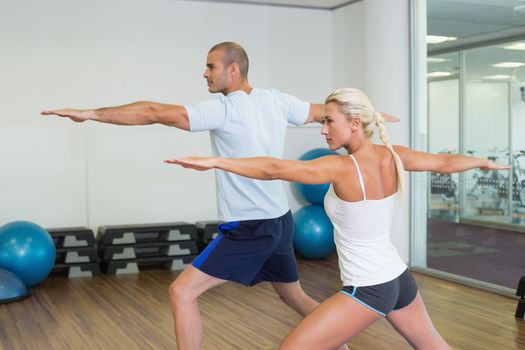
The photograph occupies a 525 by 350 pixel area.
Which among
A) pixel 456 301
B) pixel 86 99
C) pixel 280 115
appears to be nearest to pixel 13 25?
pixel 86 99

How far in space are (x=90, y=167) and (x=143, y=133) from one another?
2.01ft

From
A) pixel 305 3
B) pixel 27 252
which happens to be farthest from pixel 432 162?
pixel 305 3

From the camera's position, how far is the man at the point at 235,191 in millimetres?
2947

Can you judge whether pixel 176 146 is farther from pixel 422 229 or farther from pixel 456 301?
pixel 456 301

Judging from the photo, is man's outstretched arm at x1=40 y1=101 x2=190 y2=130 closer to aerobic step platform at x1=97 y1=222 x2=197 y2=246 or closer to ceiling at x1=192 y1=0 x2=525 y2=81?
ceiling at x1=192 y1=0 x2=525 y2=81

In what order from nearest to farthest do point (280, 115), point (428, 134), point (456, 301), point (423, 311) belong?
point (423, 311) < point (280, 115) < point (456, 301) < point (428, 134)

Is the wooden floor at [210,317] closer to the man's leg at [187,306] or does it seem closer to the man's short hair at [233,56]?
the man's leg at [187,306]

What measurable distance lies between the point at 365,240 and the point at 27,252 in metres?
3.82

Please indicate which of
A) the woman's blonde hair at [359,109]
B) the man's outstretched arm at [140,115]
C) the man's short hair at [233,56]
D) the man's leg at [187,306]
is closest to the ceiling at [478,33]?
the man's short hair at [233,56]

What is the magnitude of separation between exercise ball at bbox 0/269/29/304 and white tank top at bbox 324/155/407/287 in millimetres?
3507

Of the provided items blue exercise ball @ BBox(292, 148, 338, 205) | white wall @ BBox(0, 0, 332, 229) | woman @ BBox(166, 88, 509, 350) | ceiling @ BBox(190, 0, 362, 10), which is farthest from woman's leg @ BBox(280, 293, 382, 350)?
ceiling @ BBox(190, 0, 362, 10)

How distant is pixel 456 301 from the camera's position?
16.6ft

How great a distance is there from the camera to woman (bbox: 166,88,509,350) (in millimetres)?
2318

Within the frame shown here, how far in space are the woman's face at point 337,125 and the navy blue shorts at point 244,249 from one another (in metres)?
0.76
